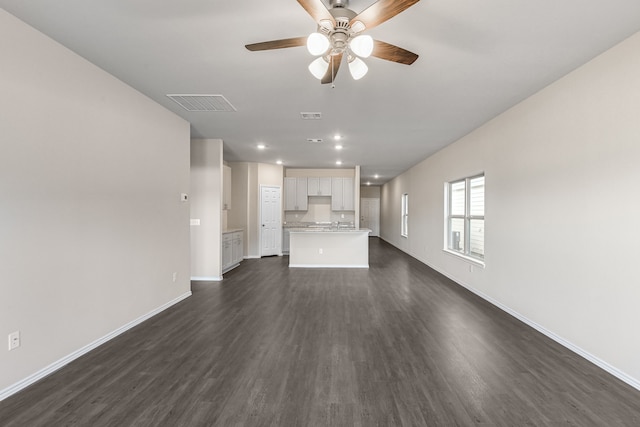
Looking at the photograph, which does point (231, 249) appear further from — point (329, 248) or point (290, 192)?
point (290, 192)

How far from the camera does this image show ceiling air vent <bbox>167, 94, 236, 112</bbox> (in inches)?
133

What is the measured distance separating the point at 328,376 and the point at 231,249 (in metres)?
4.65

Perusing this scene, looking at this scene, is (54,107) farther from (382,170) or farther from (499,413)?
(382,170)

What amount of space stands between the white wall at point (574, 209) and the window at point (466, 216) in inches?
19.5

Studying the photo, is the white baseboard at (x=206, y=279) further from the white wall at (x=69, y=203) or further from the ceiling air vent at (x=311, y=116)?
the ceiling air vent at (x=311, y=116)

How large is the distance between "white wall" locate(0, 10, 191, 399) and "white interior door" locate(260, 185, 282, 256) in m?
4.44

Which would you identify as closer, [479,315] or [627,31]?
[627,31]

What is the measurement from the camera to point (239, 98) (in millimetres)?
3408

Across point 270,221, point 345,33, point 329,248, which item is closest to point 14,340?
point 345,33

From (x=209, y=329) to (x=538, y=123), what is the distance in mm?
4315

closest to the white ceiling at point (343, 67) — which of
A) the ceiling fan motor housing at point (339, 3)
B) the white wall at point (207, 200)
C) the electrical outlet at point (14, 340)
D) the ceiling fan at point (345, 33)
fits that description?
the ceiling fan motor housing at point (339, 3)

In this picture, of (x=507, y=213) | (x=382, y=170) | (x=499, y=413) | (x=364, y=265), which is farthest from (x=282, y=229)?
(x=499, y=413)

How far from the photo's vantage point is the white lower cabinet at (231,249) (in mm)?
5992

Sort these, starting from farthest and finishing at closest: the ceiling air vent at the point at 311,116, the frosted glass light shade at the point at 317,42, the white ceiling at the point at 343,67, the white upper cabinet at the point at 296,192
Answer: the white upper cabinet at the point at 296,192 → the ceiling air vent at the point at 311,116 → the white ceiling at the point at 343,67 → the frosted glass light shade at the point at 317,42
